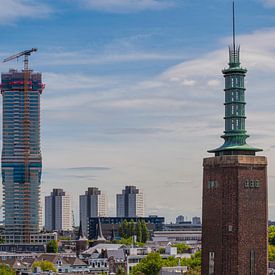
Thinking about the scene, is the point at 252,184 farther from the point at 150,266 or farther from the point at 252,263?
the point at 150,266

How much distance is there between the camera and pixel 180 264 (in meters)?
140

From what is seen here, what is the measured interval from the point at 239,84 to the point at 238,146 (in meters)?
4.63

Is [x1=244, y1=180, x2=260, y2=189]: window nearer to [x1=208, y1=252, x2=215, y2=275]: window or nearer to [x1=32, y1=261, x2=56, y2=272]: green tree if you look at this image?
[x1=208, y1=252, x2=215, y2=275]: window

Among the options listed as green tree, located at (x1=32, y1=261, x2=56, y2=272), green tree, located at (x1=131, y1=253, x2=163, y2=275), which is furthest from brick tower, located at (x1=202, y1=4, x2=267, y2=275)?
green tree, located at (x1=32, y1=261, x2=56, y2=272)

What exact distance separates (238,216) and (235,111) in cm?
779

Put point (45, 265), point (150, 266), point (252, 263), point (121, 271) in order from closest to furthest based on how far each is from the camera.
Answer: point (252, 263) → point (150, 266) → point (121, 271) → point (45, 265)

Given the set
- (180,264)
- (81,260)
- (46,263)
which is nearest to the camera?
(180,264)

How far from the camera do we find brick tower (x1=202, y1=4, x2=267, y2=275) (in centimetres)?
6838

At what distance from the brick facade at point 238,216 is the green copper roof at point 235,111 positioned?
1.17 meters

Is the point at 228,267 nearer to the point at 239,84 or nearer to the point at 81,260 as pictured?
the point at 239,84

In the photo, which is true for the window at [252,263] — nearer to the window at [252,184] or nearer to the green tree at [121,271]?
the window at [252,184]

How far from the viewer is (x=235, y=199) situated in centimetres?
6831

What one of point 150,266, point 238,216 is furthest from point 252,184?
point 150,266

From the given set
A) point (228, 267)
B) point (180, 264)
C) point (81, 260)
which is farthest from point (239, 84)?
point (81, 260)
